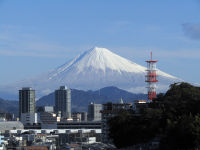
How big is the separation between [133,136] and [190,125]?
10435 mm

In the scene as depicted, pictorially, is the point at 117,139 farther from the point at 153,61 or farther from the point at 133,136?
the point at 153,61

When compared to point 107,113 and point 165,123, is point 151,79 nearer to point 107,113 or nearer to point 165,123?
point 107,113

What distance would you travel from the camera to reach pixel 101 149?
6844 centimetres

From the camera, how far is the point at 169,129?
61.1 metres

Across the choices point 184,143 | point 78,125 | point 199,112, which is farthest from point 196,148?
point 78,125

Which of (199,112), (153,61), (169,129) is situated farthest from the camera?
(153,61)

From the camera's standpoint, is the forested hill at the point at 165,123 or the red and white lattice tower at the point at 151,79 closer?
the forested hill at the point at 165,123

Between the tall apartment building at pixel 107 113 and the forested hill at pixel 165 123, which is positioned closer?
the forested hill at pixel 165 123

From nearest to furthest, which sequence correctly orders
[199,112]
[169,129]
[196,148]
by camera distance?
[196,148], [169,129], [199,112]

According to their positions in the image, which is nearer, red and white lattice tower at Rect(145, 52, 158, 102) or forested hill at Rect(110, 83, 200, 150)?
forested hill at Rect(110, 83, 200, 150)

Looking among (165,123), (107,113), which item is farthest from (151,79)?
(165,123)

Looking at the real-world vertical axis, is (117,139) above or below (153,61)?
below

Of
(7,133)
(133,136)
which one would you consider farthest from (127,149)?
(7,133)

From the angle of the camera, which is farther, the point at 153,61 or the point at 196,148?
the point at 153,61
